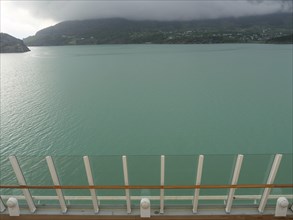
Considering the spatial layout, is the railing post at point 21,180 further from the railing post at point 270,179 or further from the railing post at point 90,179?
the railing post at point 270,179

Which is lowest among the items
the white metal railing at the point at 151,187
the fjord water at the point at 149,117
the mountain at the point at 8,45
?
the mountain at the point at 8,45

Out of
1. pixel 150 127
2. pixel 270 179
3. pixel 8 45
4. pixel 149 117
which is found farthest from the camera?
pixel 8 45

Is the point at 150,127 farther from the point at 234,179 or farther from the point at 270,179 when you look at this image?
the point at 270,179

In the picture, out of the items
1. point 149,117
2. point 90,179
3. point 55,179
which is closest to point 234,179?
point 90,179

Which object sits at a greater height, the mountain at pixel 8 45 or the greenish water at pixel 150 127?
the greenish water at pixel 150 127

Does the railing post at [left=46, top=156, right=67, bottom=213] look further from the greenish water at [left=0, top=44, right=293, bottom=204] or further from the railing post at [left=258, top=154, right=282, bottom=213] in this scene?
the railing post at [left=258, top=154, right=282, bottom=213]

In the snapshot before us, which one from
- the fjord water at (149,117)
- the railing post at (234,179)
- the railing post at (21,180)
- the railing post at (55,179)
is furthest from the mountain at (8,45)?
the railing post at (234,179)

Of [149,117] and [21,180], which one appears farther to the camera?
[149,117]

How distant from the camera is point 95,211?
5.50m

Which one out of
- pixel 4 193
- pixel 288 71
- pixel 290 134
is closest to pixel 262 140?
pixel 290 134

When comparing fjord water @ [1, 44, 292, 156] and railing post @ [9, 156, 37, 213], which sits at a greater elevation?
railing post @ [9, 156, 37, 213]

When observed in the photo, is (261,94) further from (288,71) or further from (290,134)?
(288,71)

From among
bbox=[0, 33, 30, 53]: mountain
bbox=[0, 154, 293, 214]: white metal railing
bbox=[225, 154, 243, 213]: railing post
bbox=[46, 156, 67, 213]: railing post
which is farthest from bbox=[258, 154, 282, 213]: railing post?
bbox=[0, 33, 30, 53]: mountain

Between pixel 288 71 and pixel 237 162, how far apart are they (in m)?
43.7
